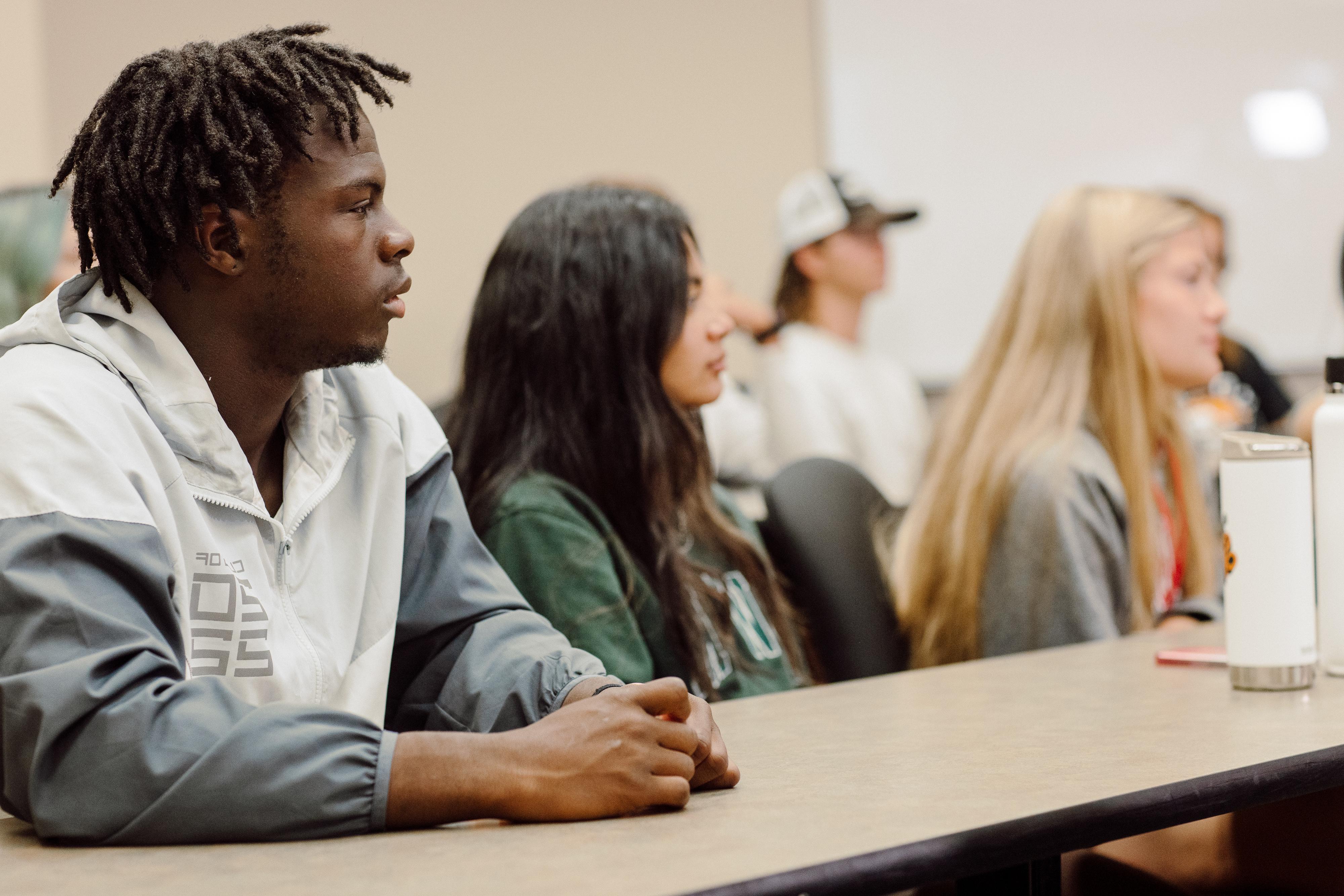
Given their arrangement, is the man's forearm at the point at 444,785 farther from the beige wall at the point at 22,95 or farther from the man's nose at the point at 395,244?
the beige wall at the point at 22,95

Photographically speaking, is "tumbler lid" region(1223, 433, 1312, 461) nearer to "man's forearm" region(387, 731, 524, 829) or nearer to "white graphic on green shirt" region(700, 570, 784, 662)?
"white graphic on green shirt" region(700, 570, 784, 662)

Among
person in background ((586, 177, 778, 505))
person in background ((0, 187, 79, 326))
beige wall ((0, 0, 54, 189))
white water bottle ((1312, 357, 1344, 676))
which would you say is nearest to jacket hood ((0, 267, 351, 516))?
white water bottle ((1312, 357, 1344, 676))

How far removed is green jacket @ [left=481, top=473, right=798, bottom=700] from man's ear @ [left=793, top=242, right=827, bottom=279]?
2166 millimetres

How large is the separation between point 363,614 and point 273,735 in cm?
29

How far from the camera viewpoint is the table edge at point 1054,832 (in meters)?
0.68

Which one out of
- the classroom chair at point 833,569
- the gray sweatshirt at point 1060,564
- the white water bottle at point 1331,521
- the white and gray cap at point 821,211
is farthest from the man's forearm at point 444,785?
the white and gray cap at point 821,211

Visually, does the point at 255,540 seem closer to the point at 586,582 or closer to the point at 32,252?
the point at 586,582

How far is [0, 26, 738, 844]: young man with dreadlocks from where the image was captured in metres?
0.77

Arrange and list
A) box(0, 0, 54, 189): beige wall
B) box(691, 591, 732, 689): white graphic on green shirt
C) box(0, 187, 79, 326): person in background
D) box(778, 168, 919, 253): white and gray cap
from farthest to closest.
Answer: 1. box(778, 168, 919, 253): white and gray cap
2. box(0, 0, 54, 189): beige wall
3. box(0, 187, 79, 326): person in background
4. box(691, 591, 732, 689): white graphic on green shirt

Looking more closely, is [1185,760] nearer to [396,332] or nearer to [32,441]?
[32,441]

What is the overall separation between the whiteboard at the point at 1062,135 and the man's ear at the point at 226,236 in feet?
10.5

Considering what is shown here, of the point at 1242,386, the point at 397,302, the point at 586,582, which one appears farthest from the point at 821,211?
the point at 397,302

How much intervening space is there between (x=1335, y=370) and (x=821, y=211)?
2.37 meters

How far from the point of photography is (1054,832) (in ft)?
2.49
